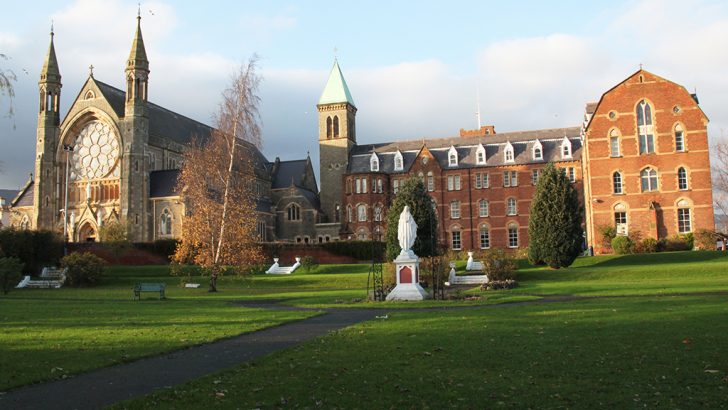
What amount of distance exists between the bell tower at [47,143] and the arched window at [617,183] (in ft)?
206

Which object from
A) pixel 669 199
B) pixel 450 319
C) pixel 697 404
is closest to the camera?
pixel 697 404

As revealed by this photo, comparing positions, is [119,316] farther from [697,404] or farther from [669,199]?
[669,199]

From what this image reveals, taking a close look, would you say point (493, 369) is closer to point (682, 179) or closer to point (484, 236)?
point (682, 179)

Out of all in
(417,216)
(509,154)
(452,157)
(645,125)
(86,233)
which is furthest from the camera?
(452,157)

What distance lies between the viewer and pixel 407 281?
1136 inches

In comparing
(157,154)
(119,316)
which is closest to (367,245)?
(157,154)

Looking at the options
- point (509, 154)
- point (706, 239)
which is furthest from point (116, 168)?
point (706, 239)

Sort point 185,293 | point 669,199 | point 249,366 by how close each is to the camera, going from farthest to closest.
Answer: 1. point 669,199
2. point 185,293
3. point 249,366

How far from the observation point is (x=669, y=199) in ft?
184

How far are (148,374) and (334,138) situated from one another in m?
73.1

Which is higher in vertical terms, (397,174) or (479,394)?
(397,174)

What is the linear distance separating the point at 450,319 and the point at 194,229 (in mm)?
25527

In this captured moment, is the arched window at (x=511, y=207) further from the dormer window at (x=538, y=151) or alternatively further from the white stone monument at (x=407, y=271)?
the white stone monument at (x=407, y=271)

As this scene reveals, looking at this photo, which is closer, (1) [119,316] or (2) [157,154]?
(1) [119,316]
